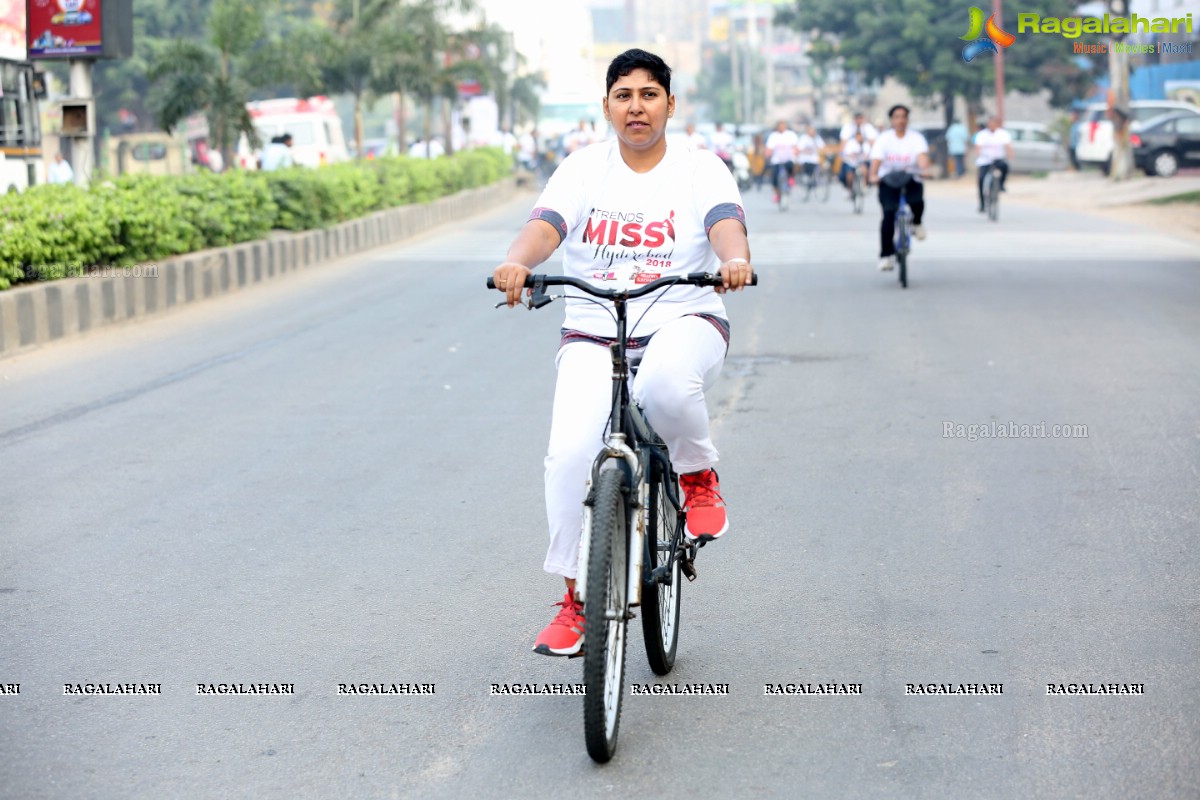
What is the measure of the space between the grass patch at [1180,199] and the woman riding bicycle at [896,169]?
14886 mm

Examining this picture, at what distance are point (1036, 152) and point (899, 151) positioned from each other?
3374cm

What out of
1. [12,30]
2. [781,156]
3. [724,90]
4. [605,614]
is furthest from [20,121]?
[724,90]

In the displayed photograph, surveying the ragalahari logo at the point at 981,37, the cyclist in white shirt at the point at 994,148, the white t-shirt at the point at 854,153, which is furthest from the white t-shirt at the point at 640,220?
the ragalahari logo at the point at 981,37

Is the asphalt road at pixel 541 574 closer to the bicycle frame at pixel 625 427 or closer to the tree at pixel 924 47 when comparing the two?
the bicycle frame at pixel 625 427

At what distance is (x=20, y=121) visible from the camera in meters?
27.8

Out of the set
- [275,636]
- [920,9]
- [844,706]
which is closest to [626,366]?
[844,706]

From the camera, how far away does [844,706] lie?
437cm

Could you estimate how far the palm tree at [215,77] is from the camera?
21125 mm

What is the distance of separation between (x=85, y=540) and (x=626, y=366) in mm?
3078

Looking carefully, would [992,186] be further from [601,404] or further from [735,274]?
[601,404]

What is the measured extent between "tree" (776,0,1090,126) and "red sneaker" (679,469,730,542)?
1784 inches

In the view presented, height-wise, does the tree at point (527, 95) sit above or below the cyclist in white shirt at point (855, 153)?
above

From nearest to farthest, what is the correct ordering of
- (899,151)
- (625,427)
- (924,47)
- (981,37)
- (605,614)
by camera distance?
(605,614)
(625,427)
(899,151)
(981,37)
(924,47)

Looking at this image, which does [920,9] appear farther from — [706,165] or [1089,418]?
[706,165]
